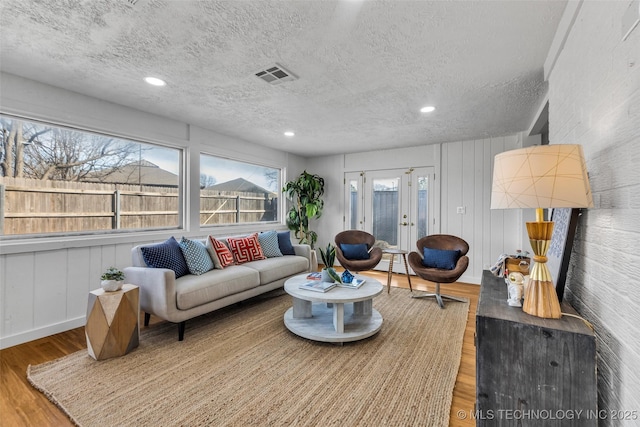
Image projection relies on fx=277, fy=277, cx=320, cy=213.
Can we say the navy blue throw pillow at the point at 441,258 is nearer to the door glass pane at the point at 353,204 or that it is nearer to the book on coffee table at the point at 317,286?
the book on coffee table at the point at 317,286

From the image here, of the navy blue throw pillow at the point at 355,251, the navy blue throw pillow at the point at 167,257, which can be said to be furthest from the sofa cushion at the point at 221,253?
the navy blue throw pillow at the point at 355,251

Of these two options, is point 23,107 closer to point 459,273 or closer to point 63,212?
point 63,212

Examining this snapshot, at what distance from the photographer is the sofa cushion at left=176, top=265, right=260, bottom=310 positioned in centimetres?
244

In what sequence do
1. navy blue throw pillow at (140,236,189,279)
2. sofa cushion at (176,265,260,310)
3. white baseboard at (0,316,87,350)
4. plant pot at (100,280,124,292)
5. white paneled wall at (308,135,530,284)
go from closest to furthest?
plant pot at (100,280,124,292)
white baseboard at (0,316,87,350)
sofa cushion at (176,265,260,310)
navy blue throw pillow at (140,236,189,279)
white paneled wall at (308,135,530,284)

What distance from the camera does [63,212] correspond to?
2768 mm

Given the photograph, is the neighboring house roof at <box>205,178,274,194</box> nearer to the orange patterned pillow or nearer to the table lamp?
the orange patterned pillow

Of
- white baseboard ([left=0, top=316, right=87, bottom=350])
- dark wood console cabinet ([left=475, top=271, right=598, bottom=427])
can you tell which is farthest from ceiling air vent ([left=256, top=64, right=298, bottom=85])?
white baseboard ([left=0, top=316, right=87, bottom=350])

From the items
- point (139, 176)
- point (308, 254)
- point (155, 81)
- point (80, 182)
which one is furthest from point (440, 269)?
point (80, 182)

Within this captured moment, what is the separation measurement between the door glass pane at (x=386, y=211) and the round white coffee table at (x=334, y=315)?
8.12 ft

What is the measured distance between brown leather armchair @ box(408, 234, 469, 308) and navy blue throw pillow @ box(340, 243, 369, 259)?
746 mm

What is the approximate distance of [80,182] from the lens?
2.89 meters

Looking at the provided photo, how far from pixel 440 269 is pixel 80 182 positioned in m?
4.16

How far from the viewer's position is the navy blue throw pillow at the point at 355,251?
4105 millimetres

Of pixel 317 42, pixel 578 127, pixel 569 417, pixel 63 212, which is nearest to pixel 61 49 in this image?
pixel 63 212
